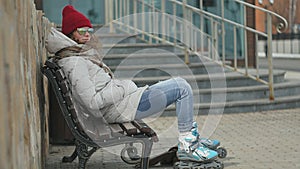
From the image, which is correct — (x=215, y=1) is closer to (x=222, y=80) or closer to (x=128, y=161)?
(x=222, y=80)

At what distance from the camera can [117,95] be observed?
19.9 ft

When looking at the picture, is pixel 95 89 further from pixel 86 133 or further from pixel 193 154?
pixel 193 154

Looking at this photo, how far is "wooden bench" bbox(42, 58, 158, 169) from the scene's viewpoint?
5930 mm

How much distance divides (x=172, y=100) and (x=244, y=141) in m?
2.26

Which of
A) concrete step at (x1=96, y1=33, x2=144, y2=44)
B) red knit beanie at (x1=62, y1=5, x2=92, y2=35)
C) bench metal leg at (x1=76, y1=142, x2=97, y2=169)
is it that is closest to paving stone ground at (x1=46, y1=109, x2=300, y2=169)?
bench metal leg at (x1=76, y1=142, x2=97, y2=169)

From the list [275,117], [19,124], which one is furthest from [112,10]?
[19,124]

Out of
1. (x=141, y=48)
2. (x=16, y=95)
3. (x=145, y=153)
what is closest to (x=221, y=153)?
(x=145, y=153)

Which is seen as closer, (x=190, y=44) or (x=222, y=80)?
(x=222, y=80)

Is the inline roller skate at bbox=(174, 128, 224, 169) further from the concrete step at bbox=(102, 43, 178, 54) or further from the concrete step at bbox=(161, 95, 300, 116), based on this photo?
the concrete step at bbox=(102, 43, 178, 54)

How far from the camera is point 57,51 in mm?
6246

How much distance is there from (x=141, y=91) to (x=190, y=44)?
22.2 feet

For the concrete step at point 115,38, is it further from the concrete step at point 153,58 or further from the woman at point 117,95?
the woman at point 117,95

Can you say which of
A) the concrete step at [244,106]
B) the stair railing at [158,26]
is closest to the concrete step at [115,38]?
the stair railing at [158,26]

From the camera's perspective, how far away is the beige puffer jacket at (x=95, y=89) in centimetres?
595
